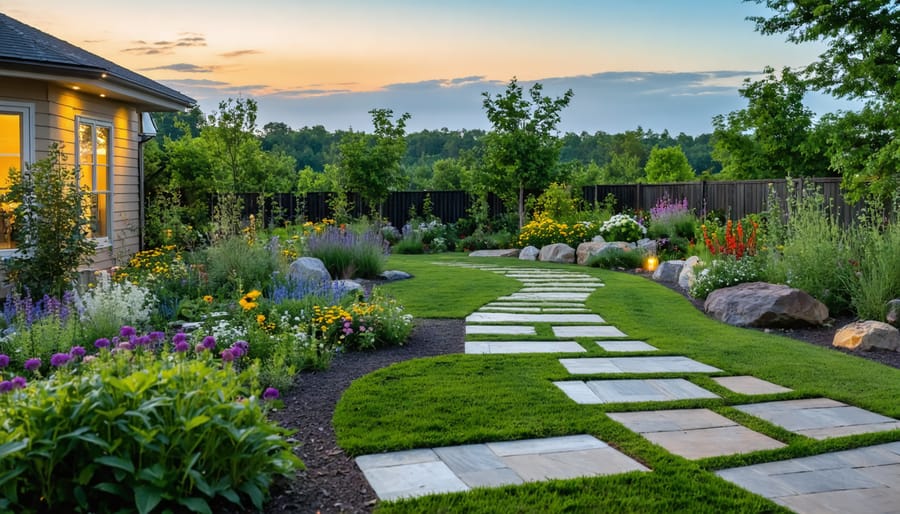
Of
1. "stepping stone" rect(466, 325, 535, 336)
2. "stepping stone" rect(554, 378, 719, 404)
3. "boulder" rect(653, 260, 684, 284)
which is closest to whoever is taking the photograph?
"stepping stone" rect(554, 378, 719, 404)

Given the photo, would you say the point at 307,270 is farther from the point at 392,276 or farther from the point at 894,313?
the point at 894,313

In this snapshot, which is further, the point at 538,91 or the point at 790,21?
the point at 538,91

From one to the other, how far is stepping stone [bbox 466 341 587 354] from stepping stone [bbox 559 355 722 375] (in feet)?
1.14

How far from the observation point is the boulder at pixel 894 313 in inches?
256

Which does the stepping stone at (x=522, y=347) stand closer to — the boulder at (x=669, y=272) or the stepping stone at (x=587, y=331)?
the stepping stone at (x=587, y=331)

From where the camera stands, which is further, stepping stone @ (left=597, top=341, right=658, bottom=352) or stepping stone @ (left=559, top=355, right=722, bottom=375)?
stepping stone @ (left=597, top=341, right=658, bottom=352)

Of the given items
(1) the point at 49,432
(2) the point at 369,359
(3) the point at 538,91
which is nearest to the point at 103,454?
(1) the point at 49,432

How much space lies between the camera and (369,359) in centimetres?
534

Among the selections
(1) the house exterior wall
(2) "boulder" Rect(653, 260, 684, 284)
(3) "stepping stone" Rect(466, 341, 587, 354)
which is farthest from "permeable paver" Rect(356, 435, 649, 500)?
(2) "boulder" Rect(653, 260, 684, 284)

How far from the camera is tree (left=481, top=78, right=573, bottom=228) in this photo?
55.9 ft

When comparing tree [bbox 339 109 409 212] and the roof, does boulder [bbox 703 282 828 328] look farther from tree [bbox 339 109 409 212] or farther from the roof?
tree [bbox 339 109 409 212]

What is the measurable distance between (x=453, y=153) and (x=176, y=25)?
2583 cm

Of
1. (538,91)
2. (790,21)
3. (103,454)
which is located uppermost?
(790,21)

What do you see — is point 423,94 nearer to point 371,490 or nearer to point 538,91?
point 538,91
